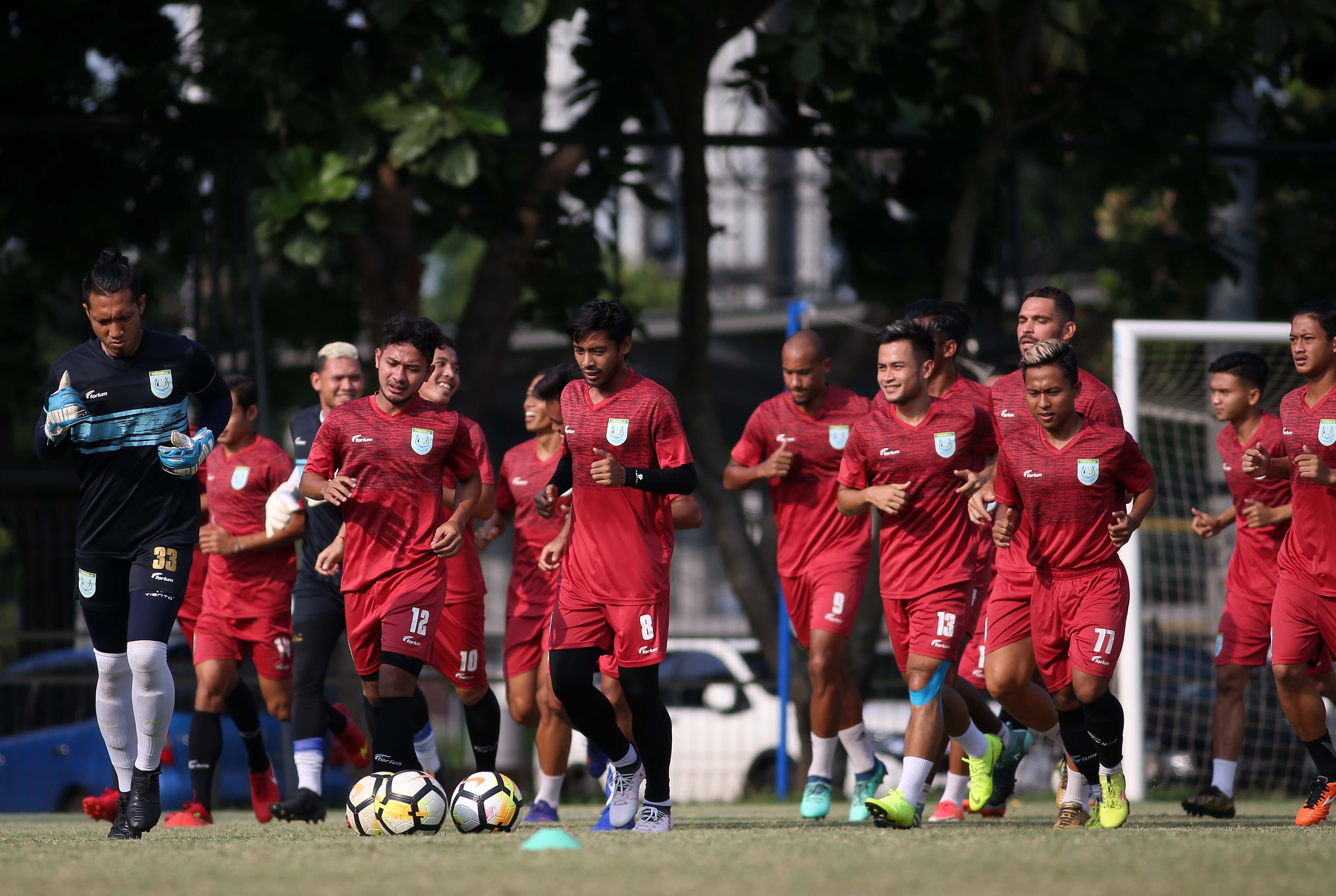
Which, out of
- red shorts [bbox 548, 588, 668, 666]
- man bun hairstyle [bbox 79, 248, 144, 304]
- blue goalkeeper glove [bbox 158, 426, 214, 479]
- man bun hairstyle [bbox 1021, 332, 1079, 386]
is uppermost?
man bun hairstyle [bbox 79, 248, 144, 304]

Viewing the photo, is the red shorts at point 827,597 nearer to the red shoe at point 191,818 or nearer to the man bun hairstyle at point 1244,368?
the man bun hairstyle at point 1244,368

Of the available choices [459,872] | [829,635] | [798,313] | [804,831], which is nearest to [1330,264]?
[798,313]

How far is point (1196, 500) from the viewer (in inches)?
470

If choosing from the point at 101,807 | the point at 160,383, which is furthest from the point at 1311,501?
the point at 101,807

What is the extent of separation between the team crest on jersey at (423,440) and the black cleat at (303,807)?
2.11 m

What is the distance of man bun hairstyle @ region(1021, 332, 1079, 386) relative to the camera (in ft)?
22.6

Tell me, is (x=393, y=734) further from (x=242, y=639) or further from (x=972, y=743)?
(x=972, y=743)

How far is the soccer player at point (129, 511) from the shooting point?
252 inches

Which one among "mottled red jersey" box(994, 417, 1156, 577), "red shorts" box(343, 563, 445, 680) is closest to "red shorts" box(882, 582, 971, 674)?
"mottled red jersey" box(994, 417, 1156, 577)

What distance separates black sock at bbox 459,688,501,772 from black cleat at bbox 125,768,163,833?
1939 millimetres

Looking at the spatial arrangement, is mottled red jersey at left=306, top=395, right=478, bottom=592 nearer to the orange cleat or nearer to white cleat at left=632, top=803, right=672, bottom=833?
white cleat at left=632, top=803, right=672, bottom=833

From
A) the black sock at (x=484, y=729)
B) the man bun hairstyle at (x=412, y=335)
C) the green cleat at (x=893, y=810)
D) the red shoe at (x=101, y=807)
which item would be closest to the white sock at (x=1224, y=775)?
the green cleat at (x=893, y=810)

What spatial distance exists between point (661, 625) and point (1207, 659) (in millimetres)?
7370

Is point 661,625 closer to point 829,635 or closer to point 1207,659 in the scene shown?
point 829,635
